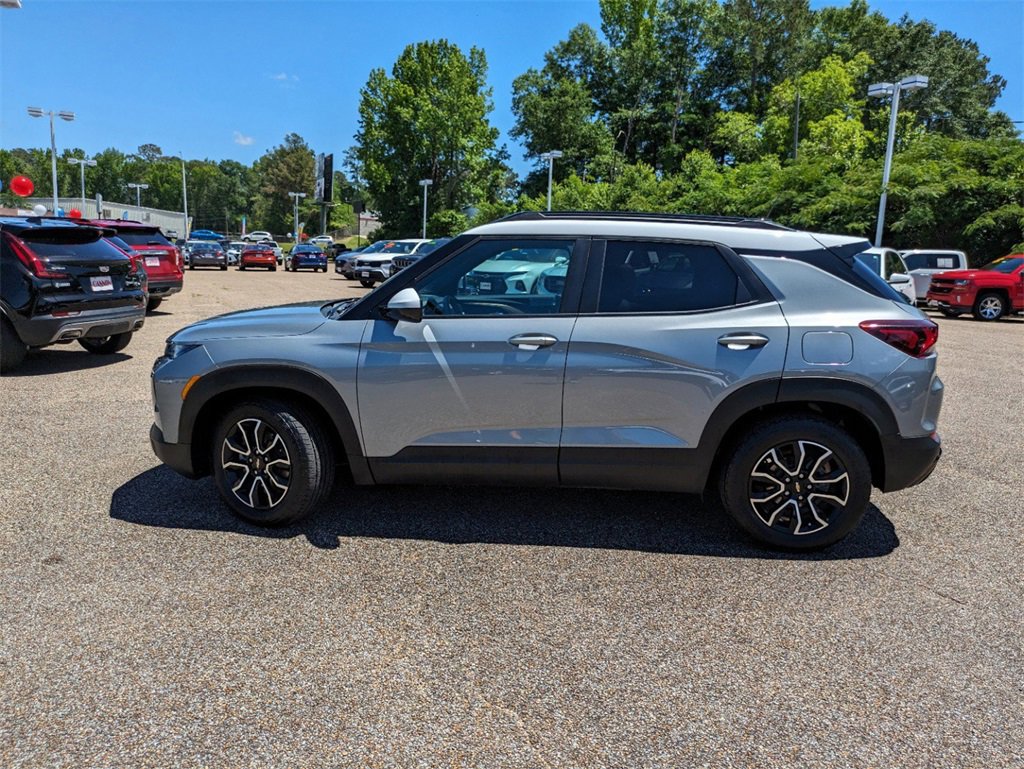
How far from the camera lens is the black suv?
25.7 feet

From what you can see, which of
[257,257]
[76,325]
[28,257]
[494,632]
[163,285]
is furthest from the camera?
[257,257]

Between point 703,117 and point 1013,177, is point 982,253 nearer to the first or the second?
point 1013,177

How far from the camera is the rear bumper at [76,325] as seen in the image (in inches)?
310

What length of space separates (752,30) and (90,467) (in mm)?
66097

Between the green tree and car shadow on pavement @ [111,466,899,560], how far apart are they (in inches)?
2229

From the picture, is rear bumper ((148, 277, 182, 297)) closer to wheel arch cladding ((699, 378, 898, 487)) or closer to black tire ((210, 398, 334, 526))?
black tire ((210, 398, 334, 526))

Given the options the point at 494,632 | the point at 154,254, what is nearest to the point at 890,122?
the point at 154,254

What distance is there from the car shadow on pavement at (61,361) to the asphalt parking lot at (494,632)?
4.10 metres

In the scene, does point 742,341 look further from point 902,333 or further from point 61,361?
point 61,361

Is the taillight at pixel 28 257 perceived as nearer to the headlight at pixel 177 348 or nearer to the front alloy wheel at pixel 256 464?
the headlight at pixel 177 348

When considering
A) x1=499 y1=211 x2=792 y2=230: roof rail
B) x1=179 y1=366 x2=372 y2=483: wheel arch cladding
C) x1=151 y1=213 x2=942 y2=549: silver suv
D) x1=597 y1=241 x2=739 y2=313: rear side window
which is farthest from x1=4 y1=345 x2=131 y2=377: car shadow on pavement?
x1=597 y1=241 x2=739 y2=313: rear side window

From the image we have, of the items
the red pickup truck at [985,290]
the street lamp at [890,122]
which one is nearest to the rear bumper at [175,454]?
the red pickup truck at [985,290]

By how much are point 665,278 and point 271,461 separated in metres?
2.31

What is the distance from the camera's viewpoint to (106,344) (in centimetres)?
991
